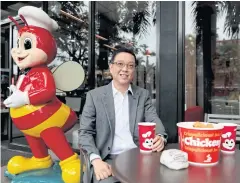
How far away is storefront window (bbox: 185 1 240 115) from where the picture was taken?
4465 mm

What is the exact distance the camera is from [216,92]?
4.73m

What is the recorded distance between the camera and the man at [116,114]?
1.70 meters

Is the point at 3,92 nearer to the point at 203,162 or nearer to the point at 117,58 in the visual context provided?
the point at 117,58

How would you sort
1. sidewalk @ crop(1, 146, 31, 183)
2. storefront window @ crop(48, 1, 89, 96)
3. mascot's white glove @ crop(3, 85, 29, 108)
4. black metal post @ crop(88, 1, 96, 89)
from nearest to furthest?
mascot's white glove @ crop(3, 85, 29, 108) < sidewalk @ crop(1, 146, 31, 183) < black metal post @ crop(88, 1, 96, 89) < storefront window @ crop(48, 1, 89, 96)

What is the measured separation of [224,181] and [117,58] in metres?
1.05

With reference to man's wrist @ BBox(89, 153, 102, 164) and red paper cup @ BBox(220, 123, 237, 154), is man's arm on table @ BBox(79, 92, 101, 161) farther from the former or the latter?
red paper cup @ BBox(220, 123, 237, 154)

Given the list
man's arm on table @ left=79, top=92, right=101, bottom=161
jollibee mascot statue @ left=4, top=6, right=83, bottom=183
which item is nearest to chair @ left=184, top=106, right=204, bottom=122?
jollibee mascot statue @ left=4, top=6, right=83, bottom=183

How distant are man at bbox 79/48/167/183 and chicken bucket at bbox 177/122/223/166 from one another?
471mm

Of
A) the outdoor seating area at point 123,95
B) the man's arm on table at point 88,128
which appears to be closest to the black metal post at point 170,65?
the outdoor seating area at point 123,95

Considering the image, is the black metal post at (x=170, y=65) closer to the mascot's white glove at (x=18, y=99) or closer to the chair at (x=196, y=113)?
the chair at (x=196, y=113)

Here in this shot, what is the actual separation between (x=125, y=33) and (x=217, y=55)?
6.03 ft

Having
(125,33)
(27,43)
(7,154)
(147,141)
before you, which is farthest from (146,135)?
(125,33)

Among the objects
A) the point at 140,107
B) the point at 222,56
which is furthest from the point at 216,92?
the point at 140,107

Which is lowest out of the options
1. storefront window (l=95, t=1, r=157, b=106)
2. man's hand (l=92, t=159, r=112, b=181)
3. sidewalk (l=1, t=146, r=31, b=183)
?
sidewalk (l=1, t=146, r=31, b=183)
